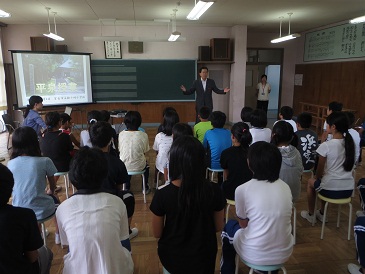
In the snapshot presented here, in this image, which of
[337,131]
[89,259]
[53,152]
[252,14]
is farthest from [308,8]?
[89,259]

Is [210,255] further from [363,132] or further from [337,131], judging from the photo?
[363,132]

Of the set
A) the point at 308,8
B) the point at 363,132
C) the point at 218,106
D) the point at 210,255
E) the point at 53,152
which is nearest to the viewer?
the point at 210,255

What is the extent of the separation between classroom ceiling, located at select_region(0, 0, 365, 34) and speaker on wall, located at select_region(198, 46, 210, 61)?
24.5 inches

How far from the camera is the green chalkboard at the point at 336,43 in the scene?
21.3 feet

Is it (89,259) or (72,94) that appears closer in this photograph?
(89,259)

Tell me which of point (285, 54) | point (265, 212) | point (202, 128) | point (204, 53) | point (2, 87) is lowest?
point (265, 212)

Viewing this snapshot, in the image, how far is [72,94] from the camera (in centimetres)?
677

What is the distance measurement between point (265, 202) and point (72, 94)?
637 cm

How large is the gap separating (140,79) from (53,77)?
2167 mm

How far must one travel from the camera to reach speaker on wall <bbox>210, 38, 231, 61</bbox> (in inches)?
289

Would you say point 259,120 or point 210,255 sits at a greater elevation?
point 259,120

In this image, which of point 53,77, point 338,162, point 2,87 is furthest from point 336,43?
point 2,87

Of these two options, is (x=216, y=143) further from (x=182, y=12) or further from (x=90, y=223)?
(x=182, y=12)

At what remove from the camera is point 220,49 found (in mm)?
7414
